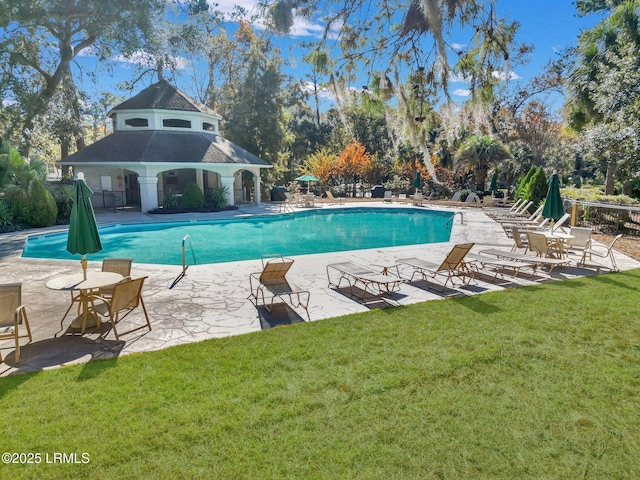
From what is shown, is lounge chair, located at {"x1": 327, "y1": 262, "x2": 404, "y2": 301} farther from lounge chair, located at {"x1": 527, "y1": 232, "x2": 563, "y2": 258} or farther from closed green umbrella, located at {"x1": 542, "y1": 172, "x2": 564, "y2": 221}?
closed green umbrella, located at {"x1": 542, "y1": 172, "x2": 564, "y2": 221}

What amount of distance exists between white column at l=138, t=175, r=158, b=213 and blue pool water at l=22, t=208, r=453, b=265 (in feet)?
12.7

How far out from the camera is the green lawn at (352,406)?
3283 millimetres

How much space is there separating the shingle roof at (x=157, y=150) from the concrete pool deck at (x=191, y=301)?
11.3m

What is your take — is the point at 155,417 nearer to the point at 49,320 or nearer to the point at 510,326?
the point at 49,320

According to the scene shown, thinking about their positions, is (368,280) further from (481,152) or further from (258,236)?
(481,152)

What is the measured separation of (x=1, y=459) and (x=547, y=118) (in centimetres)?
4106

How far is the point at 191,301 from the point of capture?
746 cm

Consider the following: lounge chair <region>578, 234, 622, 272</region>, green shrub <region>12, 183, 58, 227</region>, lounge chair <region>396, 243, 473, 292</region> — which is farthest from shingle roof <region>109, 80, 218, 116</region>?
lounge chair <region>578, 234, 622, 272</region>

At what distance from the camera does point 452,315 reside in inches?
261

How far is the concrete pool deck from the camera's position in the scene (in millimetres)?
5504

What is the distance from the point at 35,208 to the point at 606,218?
23162mm

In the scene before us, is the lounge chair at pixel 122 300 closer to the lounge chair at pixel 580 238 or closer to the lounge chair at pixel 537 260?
the lounge chair at pixel 537 260

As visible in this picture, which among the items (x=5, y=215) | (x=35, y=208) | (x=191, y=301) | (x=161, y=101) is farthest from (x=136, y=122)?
(x=191, y=301)

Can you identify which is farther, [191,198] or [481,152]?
[481,152]
